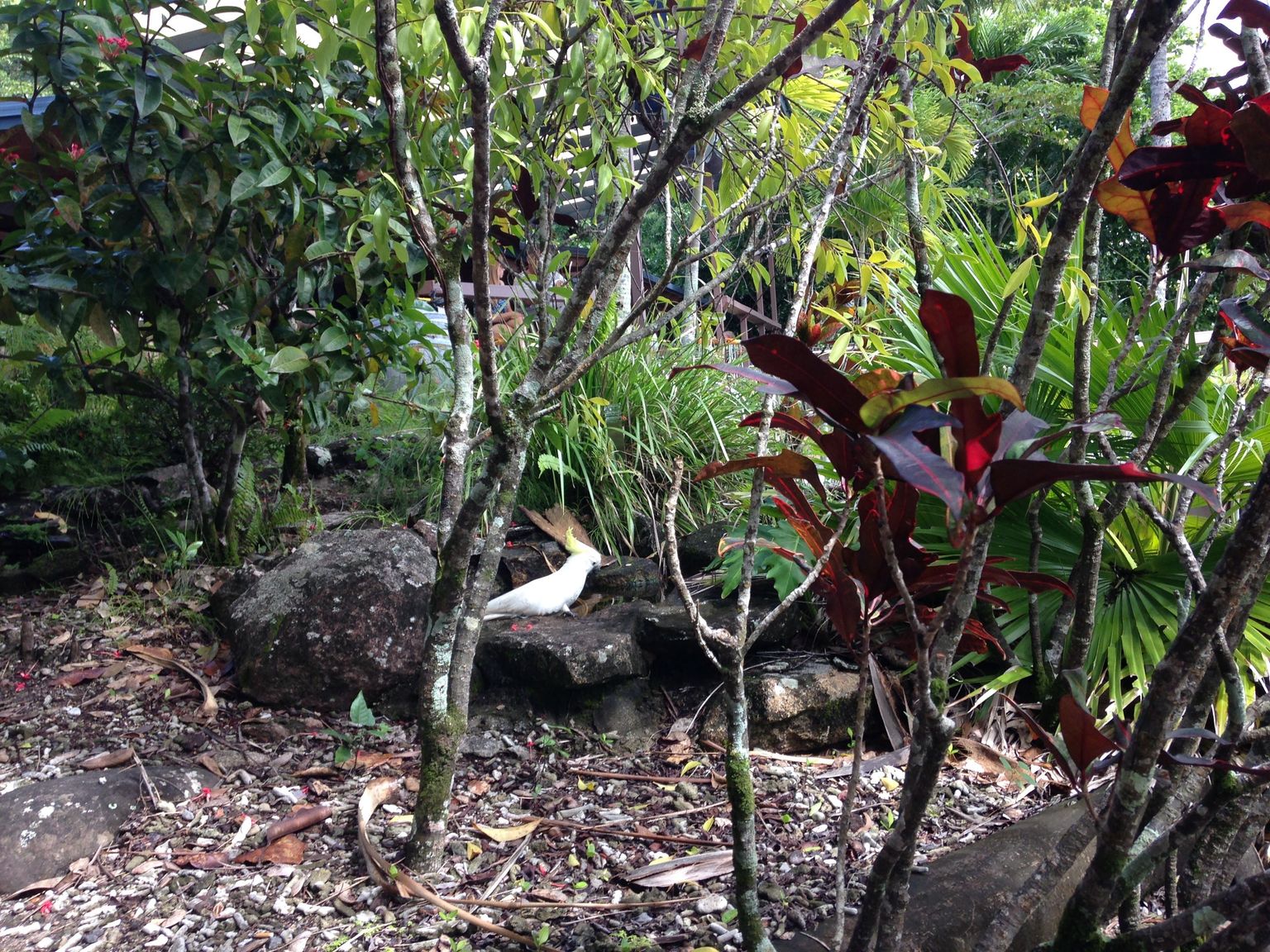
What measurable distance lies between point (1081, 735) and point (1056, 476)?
483mm

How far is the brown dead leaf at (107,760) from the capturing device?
2.53 metres

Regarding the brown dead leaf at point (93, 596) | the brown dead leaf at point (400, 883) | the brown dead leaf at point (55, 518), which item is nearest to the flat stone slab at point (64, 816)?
the brown dead leaf at point (400, 883)

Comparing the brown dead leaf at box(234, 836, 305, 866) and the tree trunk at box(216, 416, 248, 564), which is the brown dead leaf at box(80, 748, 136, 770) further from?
the tree trunk at box(216, 416, 248, 564)

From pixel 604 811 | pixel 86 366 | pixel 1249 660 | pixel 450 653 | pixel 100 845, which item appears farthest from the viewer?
pixel 86 366

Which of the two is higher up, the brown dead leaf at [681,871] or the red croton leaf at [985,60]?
the red croton leaf at [985,60]

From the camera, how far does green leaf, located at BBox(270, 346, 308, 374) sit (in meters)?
2.76

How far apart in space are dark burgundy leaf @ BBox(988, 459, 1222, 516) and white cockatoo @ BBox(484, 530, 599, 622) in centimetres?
248

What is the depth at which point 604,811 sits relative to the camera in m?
2.32

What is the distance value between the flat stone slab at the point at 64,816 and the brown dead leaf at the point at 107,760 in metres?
0.15

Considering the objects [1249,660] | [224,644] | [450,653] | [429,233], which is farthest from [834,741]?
[224,644]

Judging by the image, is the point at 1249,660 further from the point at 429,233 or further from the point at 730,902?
the point at 429,233

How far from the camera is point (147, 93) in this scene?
8.60ft

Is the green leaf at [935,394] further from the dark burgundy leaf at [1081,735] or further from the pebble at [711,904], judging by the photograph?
the pebble at [711,904]

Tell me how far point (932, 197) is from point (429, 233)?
1430 mm
